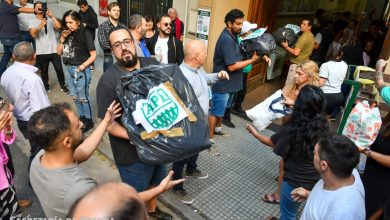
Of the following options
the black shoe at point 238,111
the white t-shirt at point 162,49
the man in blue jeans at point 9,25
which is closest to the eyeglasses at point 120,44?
the white t-shirt at point 162,49

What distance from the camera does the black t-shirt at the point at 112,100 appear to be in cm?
254

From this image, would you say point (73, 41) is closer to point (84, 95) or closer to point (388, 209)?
point (84, 95)

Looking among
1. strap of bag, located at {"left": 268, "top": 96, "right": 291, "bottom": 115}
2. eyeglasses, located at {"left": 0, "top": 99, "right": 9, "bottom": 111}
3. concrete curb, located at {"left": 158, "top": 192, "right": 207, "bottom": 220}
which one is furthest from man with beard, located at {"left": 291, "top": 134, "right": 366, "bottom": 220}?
eyeglasses, located at {"left": 0, "top": 99, "right": 9, "bottom": 111}

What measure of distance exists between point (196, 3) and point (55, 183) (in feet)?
17.2

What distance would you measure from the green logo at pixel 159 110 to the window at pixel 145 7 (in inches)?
201

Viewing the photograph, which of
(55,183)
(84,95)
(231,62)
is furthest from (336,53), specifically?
(55,183)

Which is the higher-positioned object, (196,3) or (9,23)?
(196,3)

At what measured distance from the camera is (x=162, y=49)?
15.6ft

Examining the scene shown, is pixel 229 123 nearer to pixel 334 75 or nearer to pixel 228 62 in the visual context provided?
pixel 228 62

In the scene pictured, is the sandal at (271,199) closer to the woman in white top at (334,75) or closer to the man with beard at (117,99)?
the man with beard at (117,99)

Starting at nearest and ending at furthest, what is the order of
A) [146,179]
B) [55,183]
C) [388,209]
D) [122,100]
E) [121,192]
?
1. [121,192]
2. [55,183]
3. [388,209]
4. [122,100]
5. [146,179]

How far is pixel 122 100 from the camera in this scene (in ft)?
7.93

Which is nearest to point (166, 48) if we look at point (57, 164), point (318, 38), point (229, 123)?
point (229, 123)

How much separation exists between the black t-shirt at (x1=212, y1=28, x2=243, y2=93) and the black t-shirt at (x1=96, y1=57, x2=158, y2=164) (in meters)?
2.03
